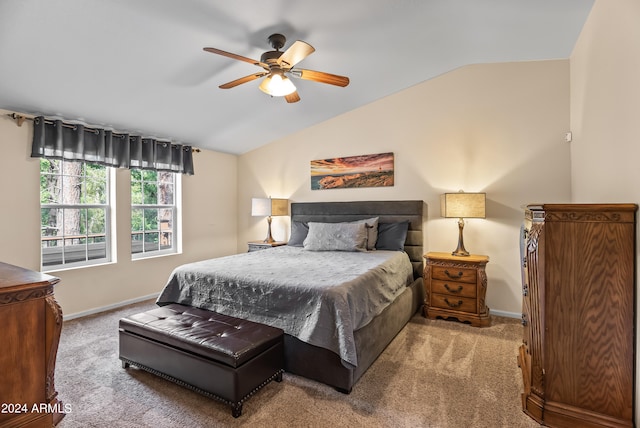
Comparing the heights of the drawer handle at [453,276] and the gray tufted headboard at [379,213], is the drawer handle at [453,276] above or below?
below

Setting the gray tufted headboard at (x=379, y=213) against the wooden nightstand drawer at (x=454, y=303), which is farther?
the gray tufted headboard at (x=379, y=213)

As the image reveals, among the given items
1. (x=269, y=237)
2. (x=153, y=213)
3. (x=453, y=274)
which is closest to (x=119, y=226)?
(x=153, y=213)

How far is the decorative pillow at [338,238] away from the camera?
367cm

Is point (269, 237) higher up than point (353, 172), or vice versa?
point (353, 172)

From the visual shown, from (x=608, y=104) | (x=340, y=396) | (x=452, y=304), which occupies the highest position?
(x=608, y=104)

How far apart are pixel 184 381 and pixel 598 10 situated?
12.7ft

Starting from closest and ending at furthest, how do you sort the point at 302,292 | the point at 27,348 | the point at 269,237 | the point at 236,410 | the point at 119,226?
1. the point at 27,348
2. the point at 236,410
3. the point at 302,292
4. the point at 119,226
5. the point at 269,237

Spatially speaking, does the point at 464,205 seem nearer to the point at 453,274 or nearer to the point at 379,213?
the point at 453,274

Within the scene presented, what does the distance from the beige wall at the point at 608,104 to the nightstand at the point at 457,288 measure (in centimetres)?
113

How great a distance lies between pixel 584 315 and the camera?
166cm

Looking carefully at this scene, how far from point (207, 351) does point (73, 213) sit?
2.91 meters

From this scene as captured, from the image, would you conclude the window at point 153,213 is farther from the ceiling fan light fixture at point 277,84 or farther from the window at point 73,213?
the ceiling fan light fixture at point 277,84

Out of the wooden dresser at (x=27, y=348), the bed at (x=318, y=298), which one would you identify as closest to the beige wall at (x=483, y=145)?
the bed at (x=318, y=298)

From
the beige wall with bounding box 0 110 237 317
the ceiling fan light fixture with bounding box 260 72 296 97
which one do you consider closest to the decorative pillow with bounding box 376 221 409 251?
the ceiling fan light fixture with bounding box 260 72 296 97
